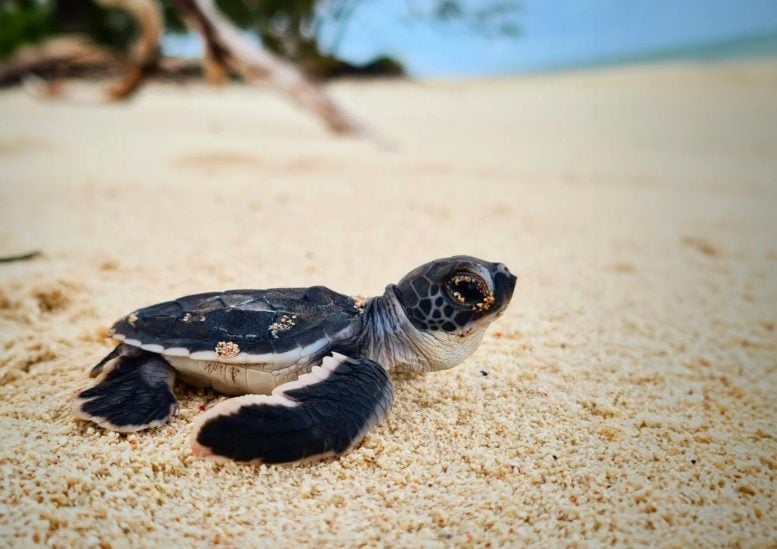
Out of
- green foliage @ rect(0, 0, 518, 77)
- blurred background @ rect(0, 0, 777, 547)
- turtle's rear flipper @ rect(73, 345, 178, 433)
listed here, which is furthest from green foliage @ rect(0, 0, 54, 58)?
turtle's rear flipper @ rect(73, 345, 178, 433)

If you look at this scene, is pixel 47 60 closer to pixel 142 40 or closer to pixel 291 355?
pixel 142 40

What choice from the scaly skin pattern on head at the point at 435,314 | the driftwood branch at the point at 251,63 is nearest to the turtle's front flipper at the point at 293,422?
the scaly skin pattern on head at the point at 435,314

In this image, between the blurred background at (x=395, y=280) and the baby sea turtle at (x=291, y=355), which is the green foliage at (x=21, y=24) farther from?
the baby sea turtle at (x=291, y=355)

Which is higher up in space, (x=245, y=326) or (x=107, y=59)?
(x=245, y=326)

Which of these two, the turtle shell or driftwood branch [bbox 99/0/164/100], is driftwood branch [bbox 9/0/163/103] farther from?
the turtle shell

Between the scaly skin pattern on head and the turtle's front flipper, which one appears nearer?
the turtle's front flipper

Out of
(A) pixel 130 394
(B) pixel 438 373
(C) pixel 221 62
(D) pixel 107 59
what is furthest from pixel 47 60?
(B) pixel 438 373
